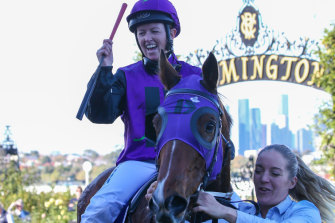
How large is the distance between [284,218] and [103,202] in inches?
40.9

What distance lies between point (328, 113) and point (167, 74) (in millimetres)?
8385

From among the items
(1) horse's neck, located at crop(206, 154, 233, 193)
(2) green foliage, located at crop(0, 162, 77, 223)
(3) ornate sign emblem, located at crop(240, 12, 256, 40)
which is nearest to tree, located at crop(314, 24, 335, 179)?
(3) ornate sign emblem, located at crop(240, 12, 256, 40)

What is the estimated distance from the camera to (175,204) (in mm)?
2062

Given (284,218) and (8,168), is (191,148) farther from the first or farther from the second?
(8,168)

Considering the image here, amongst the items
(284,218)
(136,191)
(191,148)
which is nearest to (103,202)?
(136,191)

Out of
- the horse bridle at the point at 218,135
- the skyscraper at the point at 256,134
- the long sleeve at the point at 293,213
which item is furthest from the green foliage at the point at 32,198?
the horse bridle at the point at 218,135

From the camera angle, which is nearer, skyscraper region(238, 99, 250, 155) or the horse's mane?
the horse's mane

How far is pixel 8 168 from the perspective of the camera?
1573cm

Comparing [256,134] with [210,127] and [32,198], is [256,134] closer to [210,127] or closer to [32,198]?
[210,127]

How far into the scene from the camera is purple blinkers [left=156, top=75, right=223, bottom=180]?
222 centimetres

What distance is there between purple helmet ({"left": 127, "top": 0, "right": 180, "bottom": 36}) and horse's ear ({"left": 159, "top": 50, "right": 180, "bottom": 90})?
64 cm

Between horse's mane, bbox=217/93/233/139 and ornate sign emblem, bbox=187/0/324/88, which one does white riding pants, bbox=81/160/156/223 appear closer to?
horse's mane, bbox=217/93/233/139

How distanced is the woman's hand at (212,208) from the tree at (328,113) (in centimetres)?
817

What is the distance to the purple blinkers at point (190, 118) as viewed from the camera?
87.3 inches
